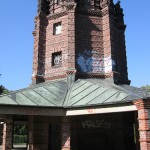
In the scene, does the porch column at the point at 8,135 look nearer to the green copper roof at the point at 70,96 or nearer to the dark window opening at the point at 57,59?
the green copper roof at the point at 70,96

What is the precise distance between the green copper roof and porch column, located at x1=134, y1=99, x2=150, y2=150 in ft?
1.43

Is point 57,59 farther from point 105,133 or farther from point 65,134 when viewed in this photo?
point 65,134

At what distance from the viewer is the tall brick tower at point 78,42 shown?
1725cm

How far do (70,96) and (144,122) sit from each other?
5170 mm

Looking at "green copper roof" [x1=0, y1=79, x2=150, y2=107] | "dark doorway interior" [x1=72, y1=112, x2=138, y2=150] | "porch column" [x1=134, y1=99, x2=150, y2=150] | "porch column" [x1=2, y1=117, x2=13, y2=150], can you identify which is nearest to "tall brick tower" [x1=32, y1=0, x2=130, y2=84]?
"green copper roof" [x1=0, y1=79, x2=150, y2=107]

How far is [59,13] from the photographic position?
18.7m

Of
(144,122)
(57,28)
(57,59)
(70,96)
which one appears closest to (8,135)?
(70,96)

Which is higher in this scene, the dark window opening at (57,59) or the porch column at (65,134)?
the dark window opening at (57,59)

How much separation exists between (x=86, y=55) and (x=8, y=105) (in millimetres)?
7642

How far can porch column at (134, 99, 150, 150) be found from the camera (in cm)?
944

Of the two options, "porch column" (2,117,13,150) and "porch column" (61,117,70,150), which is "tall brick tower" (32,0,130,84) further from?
"porch column" (2,117,13,150)

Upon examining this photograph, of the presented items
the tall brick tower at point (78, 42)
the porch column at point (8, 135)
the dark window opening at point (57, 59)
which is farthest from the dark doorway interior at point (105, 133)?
the dark window opening at point (57, 59)

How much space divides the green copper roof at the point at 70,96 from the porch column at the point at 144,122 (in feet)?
1.43

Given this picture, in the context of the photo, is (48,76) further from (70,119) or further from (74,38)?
(70,119)
